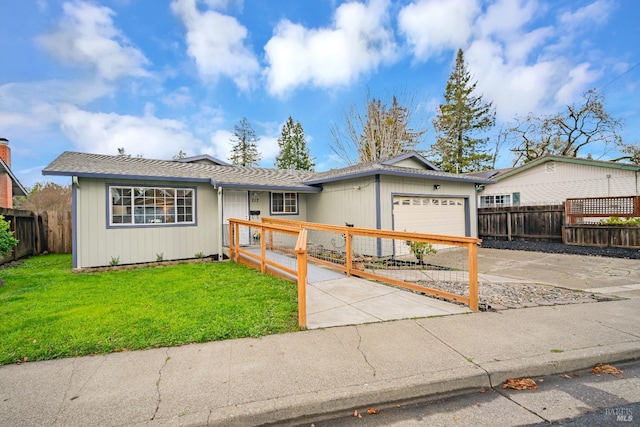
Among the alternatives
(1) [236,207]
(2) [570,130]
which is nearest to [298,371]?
(1) [236,207]

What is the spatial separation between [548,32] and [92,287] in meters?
19.2

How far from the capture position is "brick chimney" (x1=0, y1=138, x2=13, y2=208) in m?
13.9

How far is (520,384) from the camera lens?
2631mm

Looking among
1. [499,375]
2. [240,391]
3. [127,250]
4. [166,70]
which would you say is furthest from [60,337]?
[166,70]

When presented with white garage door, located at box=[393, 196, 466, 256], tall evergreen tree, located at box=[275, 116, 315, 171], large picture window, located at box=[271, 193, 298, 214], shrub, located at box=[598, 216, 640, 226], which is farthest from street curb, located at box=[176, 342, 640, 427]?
tall evergreen tree, located at box=[275, 116, 315, 171]

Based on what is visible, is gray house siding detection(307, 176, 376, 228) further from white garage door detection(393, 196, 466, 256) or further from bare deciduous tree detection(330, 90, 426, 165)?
bare deciduous tree detection(330, 90, 426, 165)

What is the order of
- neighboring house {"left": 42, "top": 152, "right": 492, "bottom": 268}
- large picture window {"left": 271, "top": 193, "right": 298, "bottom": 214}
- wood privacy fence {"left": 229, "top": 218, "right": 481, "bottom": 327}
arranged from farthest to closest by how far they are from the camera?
large picture window {"left": 271, "top": 193, "right": 298, "bottom": 214} < neighboring house {"left": 42, "top": 152, "right": 492, "bottom": 268} < wood privacy fence {"left": 229, "top": 218, "right": 481, "bottom": 327}

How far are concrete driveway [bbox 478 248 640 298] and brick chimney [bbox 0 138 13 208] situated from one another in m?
20.4

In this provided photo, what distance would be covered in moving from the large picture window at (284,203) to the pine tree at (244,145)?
1967 cm

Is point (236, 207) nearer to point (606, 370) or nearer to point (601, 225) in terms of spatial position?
point (606, 370)

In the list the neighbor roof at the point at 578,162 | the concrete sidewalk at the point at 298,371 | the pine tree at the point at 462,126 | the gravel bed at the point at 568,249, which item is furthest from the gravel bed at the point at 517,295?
the pine tree at the point at 462,126

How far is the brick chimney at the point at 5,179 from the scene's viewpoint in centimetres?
1393

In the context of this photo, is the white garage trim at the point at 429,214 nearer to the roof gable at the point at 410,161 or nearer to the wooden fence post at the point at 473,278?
the roof gable at the point at 410,161

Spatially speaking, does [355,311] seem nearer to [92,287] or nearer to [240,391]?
[240,391]
